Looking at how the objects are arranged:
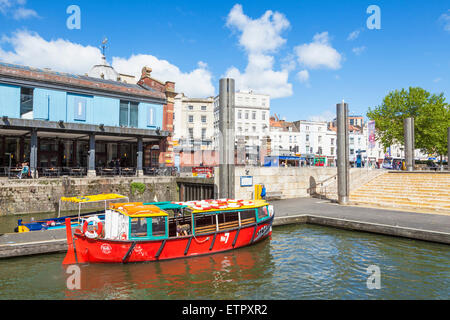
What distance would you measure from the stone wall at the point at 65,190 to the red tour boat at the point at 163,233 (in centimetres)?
994

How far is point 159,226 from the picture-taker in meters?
13.1

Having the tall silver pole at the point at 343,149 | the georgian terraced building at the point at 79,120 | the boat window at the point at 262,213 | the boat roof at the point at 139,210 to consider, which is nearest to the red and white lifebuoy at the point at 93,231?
the boat roof at the point at 139,210

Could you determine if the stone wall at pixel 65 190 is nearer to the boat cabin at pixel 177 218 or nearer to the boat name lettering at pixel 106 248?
the boat cabin at pixel 177 218

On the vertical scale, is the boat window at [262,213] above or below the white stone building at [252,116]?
below

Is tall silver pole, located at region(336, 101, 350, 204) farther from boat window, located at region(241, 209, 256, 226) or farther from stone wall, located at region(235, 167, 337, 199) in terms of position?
boat window, located at region(241, 209, 256, 226)

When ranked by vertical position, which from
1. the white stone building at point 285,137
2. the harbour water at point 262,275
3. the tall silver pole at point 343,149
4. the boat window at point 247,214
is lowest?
the harbour water at point 262,275

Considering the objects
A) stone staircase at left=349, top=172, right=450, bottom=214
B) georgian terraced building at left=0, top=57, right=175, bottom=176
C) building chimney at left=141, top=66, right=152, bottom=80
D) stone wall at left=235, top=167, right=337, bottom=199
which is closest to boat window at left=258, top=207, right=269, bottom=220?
stone wall at left=235, top=167, right=337, bottom=199

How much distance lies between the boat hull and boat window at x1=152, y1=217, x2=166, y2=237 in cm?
37

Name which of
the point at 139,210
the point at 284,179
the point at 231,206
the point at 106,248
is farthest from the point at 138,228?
the point at 284,179

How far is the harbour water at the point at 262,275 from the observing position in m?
9.82

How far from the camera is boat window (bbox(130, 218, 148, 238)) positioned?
41.5ft

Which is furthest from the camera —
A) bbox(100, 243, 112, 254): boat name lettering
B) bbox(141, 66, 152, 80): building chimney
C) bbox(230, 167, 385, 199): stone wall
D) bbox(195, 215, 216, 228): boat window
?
bbox(141, 66, 152, 80): building chimney

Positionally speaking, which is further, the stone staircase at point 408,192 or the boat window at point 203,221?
the stone staircase at point 408,192
